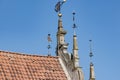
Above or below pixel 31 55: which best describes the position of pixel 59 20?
above

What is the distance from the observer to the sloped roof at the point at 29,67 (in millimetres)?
31837

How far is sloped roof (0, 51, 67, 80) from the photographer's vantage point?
104 ft

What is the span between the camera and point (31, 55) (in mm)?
34625

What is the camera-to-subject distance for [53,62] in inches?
1368

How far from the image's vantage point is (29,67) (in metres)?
33.2

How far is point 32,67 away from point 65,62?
111 inches

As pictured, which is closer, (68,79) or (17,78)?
(17,78)

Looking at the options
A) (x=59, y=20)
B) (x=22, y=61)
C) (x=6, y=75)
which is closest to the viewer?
(x=6, y=75)

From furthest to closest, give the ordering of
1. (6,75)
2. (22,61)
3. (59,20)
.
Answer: (59,20), (22,61), (6,75)

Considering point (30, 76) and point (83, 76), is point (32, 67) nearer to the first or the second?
point (30, 76)

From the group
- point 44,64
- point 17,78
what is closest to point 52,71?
point 44,64

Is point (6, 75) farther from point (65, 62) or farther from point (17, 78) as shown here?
point (65, 62)

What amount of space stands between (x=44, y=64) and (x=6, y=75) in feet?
12.5

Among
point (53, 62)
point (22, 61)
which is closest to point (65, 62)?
point (53, 62)
